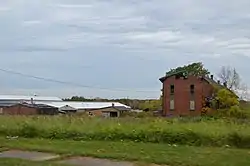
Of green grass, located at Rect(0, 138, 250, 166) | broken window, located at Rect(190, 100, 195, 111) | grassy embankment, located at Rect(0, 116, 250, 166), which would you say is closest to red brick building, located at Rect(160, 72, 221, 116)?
broken window, located at Rect(190, 100, 195, 111)

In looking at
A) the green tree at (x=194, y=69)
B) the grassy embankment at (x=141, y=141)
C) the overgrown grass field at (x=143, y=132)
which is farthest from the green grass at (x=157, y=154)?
the green tree at (x=194, y=69)

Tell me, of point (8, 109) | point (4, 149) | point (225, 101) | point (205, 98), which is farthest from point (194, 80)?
point (4, 149)

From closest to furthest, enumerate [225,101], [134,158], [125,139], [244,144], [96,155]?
[134,158]
[96,155]
[244,144]
[125,139]
[225,101]

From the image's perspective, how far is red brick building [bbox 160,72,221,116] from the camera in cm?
7119

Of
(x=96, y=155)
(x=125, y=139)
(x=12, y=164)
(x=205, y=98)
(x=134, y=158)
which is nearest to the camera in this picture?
(x=12, y=164)

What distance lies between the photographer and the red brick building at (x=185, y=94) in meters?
71.2

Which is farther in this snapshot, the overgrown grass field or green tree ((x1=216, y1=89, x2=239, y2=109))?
green tree ((x1=216, y1=89, x2=239, y2=109))

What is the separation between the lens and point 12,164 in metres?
11.4

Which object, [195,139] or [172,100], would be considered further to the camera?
[172,100]

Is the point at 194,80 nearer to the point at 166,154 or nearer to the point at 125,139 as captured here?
→ the point at 125,139

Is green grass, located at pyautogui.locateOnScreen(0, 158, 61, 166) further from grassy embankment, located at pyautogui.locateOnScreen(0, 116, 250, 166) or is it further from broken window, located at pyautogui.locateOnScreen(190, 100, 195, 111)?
broken window, located at pyautogui.locateOnScreen(190, 100, 195, 111)

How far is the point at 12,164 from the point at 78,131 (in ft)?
27.5

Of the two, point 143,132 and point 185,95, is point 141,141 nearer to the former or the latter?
point 143,132

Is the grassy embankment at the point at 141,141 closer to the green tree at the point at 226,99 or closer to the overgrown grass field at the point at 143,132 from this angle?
the overgrown grass field at the point at 143,132
